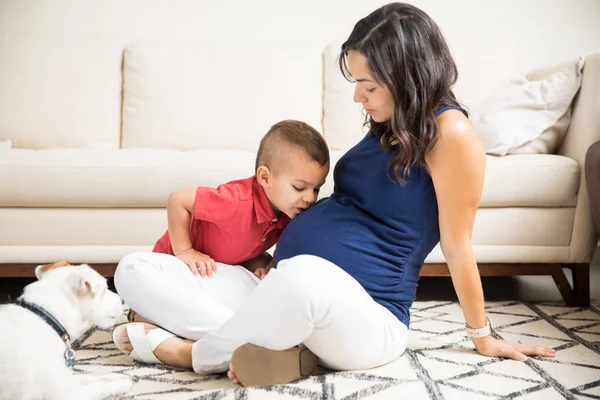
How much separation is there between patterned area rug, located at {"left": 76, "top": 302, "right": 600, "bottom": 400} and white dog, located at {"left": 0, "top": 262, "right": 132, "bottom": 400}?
0.11 meters

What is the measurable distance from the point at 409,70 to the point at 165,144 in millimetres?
1753

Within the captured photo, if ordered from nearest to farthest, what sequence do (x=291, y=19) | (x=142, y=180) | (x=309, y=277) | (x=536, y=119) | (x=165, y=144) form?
(x=309, y=277) → (x=142, y=180) → (x=536, y=119) → (x=165, y=144) → (x=291, y=19)

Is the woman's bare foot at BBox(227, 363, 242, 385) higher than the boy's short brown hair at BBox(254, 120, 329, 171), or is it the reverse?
the boy's short brown hair at BBox(254, 120, 329, 171)

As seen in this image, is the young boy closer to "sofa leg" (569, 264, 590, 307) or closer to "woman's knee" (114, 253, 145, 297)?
"woman's knee" (114, 253, 145, 297)

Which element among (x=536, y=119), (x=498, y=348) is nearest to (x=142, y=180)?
(x=498, y=348)

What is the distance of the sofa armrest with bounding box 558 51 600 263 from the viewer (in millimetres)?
2193

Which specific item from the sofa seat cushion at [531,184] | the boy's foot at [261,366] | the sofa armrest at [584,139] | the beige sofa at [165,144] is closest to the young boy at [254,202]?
the boy's foot at [261,366]

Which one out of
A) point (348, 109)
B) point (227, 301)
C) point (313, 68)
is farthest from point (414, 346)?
point (313, 68)

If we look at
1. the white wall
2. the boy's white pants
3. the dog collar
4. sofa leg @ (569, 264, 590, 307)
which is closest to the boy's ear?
the boy's white pants

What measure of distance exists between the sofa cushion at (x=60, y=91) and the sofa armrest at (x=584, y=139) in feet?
6.21

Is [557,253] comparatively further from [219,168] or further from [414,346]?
[219,168]

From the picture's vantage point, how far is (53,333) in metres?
1.26

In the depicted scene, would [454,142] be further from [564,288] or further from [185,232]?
[564,288]

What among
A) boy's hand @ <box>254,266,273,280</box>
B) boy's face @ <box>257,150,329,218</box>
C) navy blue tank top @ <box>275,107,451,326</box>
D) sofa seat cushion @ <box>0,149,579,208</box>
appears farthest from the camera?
sofa seat cushion @ <box>0,149,579,208</box>
